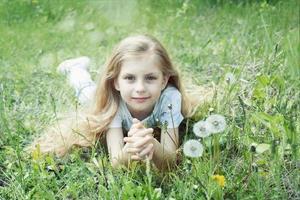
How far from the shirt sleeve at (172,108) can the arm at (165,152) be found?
18cm

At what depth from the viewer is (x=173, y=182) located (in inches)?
102

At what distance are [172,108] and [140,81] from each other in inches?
10.0

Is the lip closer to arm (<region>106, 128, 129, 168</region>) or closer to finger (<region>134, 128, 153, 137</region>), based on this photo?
arm (<region>106, 128, 129, 168</region>)

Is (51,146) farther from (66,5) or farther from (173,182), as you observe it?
(66,5)

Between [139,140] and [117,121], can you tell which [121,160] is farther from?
[117,121]

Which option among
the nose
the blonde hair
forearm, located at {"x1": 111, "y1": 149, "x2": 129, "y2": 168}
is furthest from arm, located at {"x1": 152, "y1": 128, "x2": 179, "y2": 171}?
the blonde hair

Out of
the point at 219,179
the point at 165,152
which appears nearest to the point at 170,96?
the point at 165,152

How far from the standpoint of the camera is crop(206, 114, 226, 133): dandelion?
2330 mm

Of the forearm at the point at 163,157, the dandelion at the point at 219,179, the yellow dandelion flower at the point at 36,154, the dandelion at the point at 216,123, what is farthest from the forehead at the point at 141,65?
the dandelion at the point at 219,179

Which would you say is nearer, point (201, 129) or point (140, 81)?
point (201, 129)

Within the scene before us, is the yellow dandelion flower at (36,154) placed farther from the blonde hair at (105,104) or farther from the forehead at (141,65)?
the forehead at (141,65)

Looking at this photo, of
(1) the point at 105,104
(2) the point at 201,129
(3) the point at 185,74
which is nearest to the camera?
(2) the point at 201,129

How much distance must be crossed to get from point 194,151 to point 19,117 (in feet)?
4.51

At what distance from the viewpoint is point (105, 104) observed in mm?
3154
